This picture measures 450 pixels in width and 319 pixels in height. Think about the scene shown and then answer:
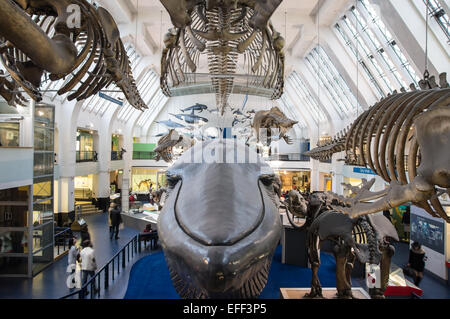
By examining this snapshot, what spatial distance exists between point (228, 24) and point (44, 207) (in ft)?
24.6

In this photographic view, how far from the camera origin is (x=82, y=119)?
47.3 feet

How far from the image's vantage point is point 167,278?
5.80m

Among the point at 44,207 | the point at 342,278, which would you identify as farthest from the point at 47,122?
the point at 342,278

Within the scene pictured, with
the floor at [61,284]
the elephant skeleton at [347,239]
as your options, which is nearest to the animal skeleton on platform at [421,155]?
the elephant skeleton at [347,239]

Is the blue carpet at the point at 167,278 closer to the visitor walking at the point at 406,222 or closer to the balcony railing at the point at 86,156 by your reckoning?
the visitor walking at the point at 406,222

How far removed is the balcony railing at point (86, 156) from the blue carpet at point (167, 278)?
30.6 feet

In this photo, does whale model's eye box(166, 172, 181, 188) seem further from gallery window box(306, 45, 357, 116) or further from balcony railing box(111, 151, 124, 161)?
balcony railing box(111, 151, 124, 161)

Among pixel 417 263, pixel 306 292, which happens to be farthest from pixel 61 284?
pixel 417 263

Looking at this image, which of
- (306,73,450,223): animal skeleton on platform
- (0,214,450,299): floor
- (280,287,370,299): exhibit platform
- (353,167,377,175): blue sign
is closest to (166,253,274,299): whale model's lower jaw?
(306,73,450,223): animal skeleton on platform

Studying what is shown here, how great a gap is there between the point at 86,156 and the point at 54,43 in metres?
16.0

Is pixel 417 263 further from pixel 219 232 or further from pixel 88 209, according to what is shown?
pixel 88 209

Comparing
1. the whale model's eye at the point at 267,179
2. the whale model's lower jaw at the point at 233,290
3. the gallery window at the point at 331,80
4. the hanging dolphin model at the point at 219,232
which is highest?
the gallery window at the point at 331,80

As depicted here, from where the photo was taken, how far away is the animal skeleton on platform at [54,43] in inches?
32.6

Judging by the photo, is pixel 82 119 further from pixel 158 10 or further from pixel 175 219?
pixel 175 219
